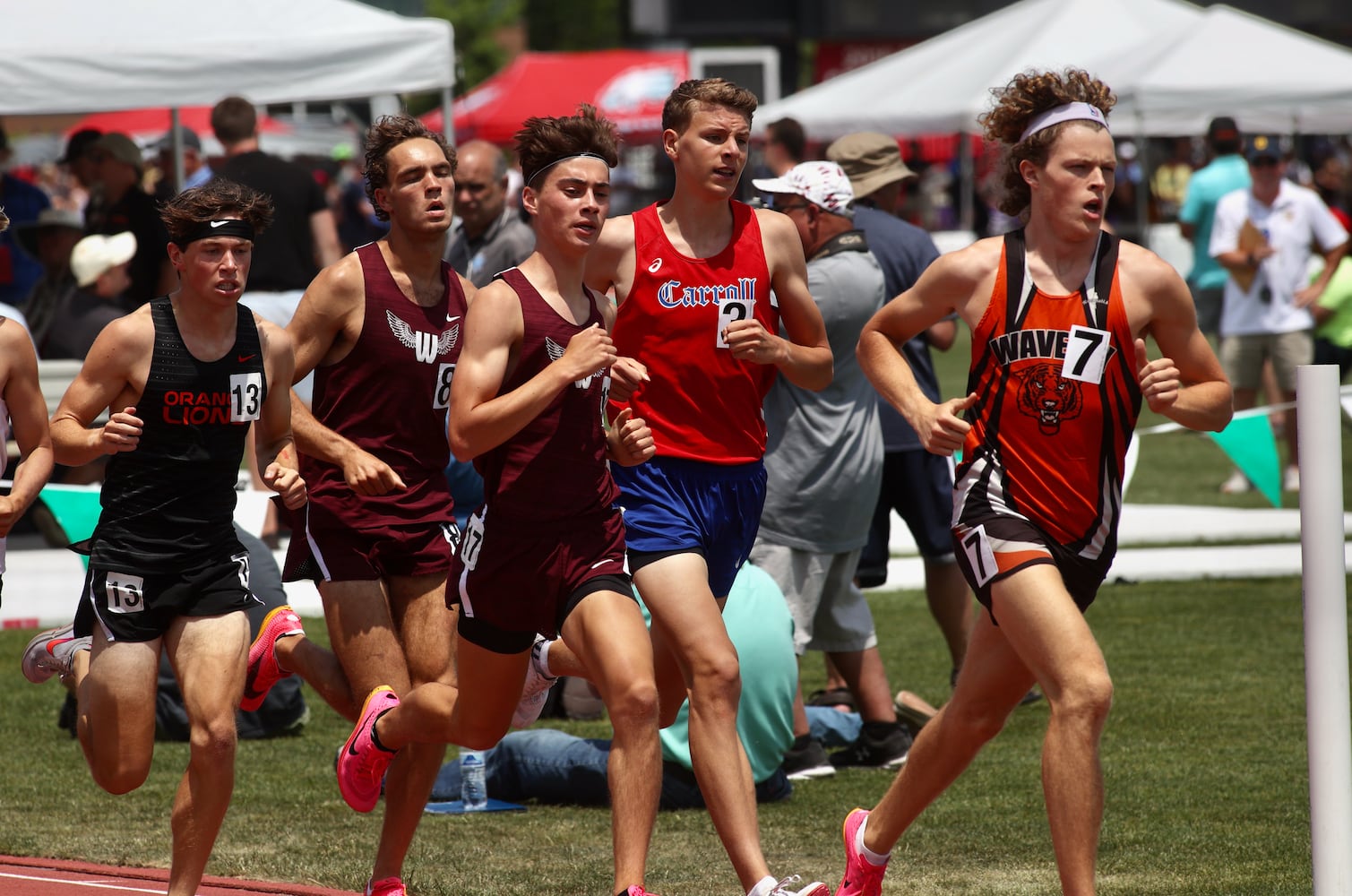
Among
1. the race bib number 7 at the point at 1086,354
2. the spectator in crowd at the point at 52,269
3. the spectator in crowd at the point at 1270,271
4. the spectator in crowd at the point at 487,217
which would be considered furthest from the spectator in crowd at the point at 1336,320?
the race bib number 7 at the point at 1086,354

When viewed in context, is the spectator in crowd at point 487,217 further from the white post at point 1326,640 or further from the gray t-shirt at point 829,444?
the white post at point 1326,640

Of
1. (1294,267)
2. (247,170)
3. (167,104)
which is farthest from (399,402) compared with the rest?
(1294,267)

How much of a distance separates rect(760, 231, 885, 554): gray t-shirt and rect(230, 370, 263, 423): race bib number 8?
8.25ft

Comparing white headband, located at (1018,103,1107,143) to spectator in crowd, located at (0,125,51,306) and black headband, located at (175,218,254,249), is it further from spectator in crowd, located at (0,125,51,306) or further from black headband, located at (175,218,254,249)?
spectator in crowd, located at (0,125,51,306)

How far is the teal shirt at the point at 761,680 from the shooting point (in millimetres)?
6711

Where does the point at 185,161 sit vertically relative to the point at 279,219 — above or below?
above

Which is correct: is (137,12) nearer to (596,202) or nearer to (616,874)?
(596,202)

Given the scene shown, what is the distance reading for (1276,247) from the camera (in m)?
14.3

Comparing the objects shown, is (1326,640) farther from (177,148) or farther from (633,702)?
(177,148)

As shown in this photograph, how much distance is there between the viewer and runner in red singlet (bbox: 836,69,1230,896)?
509cm

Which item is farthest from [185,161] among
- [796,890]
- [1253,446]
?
[796,890]

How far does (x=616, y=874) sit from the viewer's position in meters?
4.91

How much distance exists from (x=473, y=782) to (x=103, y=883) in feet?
4.94

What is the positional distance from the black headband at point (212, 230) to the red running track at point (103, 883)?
1994mm
